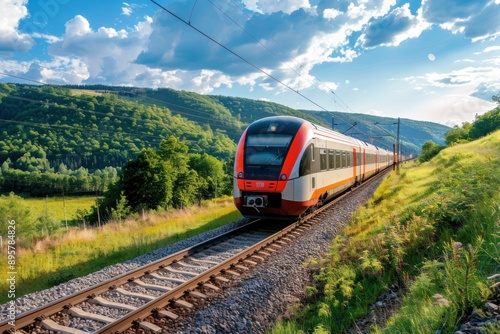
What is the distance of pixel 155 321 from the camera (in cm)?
509

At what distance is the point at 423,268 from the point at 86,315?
5.41m

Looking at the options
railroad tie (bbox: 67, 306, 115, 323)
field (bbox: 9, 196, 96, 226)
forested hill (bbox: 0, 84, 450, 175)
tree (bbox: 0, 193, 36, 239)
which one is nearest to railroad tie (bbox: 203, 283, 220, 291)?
railroad tie (bbox: 67, 306, 115, 323)

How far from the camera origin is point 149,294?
610 centimetres

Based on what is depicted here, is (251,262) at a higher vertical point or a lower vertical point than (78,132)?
lower

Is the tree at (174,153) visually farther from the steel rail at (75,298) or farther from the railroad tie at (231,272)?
the railroad tie at (231,272)

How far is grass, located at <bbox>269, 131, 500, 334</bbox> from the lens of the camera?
3482 millimetres

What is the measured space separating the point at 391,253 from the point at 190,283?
12.9ft

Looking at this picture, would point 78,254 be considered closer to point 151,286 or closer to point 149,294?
point 151,286

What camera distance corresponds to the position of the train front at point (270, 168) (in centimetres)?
1044

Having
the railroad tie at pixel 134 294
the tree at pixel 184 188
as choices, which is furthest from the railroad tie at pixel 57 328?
the tree at pixel 184 188

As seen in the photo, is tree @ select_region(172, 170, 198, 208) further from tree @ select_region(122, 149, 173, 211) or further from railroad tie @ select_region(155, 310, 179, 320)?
railroad tie @ select_region(155, 310, 179, 320)

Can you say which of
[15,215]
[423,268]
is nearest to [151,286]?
[423,268]

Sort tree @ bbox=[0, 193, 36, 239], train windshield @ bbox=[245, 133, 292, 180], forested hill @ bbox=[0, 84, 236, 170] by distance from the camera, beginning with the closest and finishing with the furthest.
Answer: train windshield @ bbox=[245, 133, 292, 180] → tree @ bbox=[0, 193, 36, 239] → forested hill @ bbox=[0, 84, 236, 170]

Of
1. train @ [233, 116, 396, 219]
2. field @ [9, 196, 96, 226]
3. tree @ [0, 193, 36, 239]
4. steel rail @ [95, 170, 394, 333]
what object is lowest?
field @ [9, 196, 96, 226]
